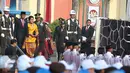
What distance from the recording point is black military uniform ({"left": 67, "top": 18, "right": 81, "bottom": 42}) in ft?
55.5

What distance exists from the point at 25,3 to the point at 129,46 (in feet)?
34.8

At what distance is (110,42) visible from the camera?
715 inches

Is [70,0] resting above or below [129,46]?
above

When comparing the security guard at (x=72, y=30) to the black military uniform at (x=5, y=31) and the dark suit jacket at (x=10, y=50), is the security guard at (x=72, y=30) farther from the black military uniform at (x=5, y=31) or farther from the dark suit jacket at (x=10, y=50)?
the dark suit jacket at (x=10, y=50)

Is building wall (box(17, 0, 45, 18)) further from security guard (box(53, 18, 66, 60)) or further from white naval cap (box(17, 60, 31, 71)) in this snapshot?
white naval cap (box(17, 60, 31, 71))

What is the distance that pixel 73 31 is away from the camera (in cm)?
1706

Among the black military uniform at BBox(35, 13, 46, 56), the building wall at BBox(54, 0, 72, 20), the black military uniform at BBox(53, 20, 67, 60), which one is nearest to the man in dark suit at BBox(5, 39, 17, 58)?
the black military uniform at BBox(35, 13, 46, 56)

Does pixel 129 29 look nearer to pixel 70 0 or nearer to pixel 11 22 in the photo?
pixel 11 22

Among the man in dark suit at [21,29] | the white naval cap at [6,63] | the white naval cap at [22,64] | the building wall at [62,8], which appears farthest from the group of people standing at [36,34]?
the building wall at [62,8]

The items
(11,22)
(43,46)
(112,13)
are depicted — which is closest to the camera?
(11,22)

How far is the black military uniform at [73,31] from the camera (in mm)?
16922

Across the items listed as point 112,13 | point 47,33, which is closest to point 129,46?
point 47,33

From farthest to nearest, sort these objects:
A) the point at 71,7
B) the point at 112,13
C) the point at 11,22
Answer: the point at 112,13 < the point at 71,7 < the point at 11,22

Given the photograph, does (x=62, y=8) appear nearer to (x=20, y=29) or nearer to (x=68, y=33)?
(x=68, y=33)
